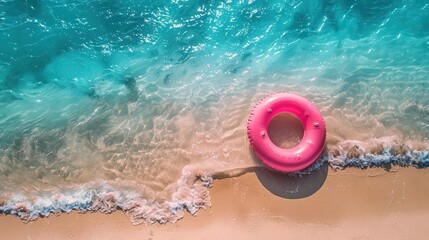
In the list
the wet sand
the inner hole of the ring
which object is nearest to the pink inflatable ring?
the inner hole of the ring

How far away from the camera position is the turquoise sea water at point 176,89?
7449 mm

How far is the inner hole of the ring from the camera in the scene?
7.57m

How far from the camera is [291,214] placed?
23.2ft

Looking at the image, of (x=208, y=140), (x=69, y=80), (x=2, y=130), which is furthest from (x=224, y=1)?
(x=2, y=130)

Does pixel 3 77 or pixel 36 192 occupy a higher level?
pixel 3 77

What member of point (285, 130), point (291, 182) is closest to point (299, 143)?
point (285, 130)

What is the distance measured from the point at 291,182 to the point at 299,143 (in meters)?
0.73

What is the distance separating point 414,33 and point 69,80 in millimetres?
7324

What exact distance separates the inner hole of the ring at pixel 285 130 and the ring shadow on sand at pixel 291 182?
596 mm

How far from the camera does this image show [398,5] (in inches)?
339

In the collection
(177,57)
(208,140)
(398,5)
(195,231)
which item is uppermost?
(177,57)

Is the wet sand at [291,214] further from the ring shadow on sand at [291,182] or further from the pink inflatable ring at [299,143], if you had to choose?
the pink inflatable ring at [299,143]

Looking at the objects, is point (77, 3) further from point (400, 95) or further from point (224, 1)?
point (400, 95)

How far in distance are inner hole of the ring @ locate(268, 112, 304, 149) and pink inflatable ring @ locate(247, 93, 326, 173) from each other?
0.23 metres
